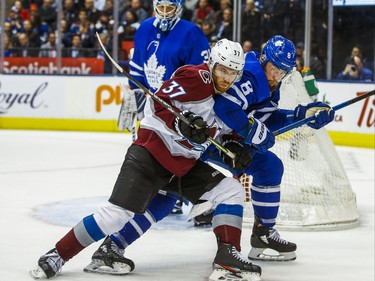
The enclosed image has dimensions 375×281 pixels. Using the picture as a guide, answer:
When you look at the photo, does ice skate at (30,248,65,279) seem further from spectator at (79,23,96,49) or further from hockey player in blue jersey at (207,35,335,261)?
spectator at (79,23,96,49)

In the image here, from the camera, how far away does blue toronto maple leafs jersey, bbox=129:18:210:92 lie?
4727 mm

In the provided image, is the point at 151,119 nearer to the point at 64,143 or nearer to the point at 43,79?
the point at 64,143

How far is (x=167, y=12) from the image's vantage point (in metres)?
4.70

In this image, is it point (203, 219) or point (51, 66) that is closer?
point (203, 219)

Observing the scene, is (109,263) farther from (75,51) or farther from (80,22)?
(80,22)

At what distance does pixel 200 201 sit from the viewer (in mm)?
3576

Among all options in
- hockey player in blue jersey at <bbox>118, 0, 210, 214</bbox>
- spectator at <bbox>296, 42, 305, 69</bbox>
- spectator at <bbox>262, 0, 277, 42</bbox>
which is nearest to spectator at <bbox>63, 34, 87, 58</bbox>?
spectator at <bbox>262, 0, 277, 42</bbox>

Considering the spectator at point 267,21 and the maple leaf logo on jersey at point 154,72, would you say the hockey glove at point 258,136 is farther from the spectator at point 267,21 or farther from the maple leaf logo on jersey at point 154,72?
the spectator at point 267,21

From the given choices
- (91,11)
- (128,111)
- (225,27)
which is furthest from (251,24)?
(128,111)

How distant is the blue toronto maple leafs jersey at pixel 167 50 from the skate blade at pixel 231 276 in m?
1.48

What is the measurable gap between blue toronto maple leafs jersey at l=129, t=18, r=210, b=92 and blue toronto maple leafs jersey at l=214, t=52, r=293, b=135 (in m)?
0.86

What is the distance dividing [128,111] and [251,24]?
5246mm

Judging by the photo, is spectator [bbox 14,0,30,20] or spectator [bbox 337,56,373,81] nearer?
spectator [bbox 337,56,373,81]

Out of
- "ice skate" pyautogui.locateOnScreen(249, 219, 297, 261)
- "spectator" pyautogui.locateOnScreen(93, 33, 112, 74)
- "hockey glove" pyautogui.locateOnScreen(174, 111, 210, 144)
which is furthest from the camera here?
"spectator" pyautogui.locateOnScreen(93, 33, 112, 74)
